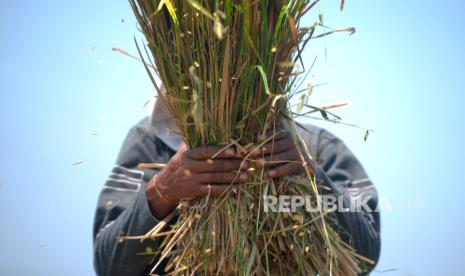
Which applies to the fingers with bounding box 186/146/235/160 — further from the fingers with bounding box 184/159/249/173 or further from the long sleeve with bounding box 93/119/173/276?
the long sleeve with bounding box 93/119/173/276

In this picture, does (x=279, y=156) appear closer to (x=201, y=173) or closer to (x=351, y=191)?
(x=201, y=173)

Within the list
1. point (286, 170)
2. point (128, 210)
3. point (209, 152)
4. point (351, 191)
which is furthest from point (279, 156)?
point (351, 191)

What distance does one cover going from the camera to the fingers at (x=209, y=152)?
3.52 ft

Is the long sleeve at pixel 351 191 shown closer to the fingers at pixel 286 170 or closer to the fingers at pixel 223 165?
the fingers at pixel 286 170

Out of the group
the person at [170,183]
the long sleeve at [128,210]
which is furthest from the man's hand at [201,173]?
the long sleeve at [128,210]

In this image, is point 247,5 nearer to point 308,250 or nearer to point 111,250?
point 308,250

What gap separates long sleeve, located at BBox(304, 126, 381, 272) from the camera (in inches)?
52.3

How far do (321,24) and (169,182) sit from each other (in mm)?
440

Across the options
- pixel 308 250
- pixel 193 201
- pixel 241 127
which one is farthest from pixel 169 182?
pixel 308 250

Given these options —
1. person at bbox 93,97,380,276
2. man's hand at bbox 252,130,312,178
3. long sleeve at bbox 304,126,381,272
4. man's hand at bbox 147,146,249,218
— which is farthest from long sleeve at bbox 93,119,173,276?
long sleeve at bbox 304,126,381,272

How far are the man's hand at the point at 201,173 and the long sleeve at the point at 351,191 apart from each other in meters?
0.20

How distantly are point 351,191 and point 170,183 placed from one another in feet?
2.49

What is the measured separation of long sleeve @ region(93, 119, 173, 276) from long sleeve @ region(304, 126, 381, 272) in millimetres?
430

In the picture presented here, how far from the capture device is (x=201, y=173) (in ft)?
3.60
